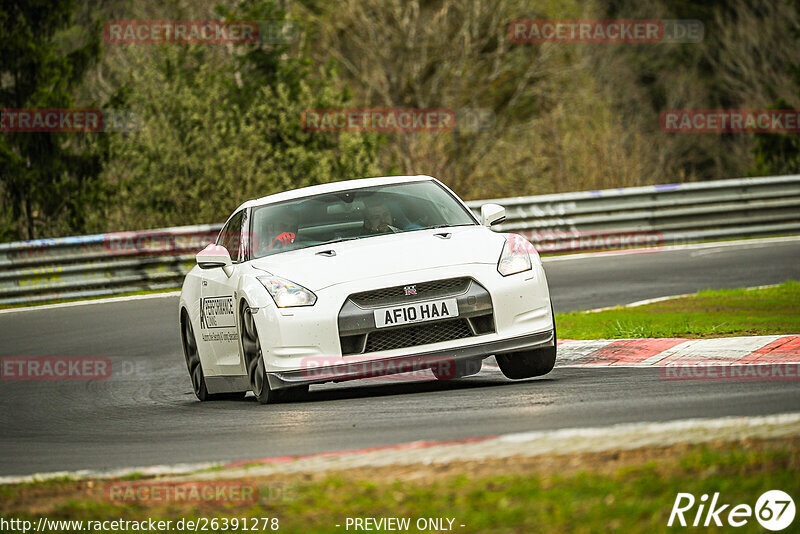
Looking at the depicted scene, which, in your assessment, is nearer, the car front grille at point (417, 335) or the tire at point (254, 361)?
the car front grille at point (417, 335)

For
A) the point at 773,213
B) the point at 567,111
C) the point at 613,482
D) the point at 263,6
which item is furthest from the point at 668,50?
the point at 613,482

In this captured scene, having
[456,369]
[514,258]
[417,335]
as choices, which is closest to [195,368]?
[456,369]

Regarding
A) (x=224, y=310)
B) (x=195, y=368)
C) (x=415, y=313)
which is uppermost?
(x=415, y=313)

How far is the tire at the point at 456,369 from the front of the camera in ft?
27.7

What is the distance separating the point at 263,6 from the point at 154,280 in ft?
38.5

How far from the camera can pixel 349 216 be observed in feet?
30.9

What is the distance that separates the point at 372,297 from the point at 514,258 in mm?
1076

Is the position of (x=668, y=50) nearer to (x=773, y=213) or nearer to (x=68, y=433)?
(x=773, y=213)

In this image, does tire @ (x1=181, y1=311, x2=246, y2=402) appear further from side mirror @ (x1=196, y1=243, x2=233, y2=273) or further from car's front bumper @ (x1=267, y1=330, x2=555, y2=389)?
car's front bumper @ (x1=267, y1=330, x2=555, y2=389)

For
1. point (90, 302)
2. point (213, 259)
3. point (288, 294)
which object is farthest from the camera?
point (90, 302)

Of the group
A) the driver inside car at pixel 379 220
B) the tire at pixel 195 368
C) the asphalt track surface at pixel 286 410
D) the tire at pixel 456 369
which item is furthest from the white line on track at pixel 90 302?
the driver inside car at pixel 379 220

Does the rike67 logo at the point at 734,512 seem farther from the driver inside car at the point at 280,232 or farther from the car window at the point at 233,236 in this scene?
the car window at the point at 233,236

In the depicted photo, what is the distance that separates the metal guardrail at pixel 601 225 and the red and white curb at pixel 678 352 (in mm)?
10125

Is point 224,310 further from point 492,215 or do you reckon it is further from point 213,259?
point 492,215
